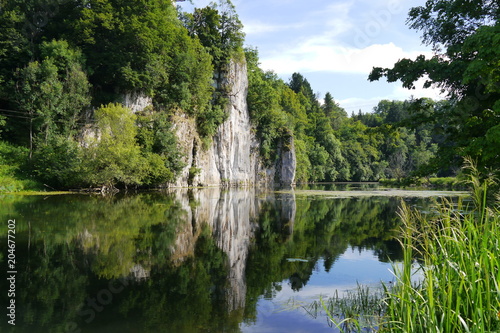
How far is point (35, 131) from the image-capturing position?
3438cm

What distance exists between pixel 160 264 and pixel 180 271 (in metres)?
0.77

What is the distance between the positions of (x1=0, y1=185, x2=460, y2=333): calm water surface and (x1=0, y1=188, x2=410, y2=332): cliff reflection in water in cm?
2

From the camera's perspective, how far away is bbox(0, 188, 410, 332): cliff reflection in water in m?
5.45

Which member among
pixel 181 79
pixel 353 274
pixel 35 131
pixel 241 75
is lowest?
pixel 353 274

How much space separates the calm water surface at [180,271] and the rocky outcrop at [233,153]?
30.0 metres

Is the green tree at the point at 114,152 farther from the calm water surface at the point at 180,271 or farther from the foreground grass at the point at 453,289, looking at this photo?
the foreground grass at the point at 453,289

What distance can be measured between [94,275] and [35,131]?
3234 centimetres

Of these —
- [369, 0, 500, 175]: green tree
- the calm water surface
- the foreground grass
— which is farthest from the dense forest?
the foreground grass

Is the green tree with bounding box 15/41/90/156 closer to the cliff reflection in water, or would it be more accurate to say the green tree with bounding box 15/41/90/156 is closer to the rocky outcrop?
the rocky outcrop

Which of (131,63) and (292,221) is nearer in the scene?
(292,221)

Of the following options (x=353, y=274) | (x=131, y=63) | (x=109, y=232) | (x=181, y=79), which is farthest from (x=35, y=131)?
(x=353, y=274)

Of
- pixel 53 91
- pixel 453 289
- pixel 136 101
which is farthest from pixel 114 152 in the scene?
pixel 453 289

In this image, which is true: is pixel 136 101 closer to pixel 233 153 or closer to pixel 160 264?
pixel 233 153

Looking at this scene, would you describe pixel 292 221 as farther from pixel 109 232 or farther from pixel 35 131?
pixel 35 131
